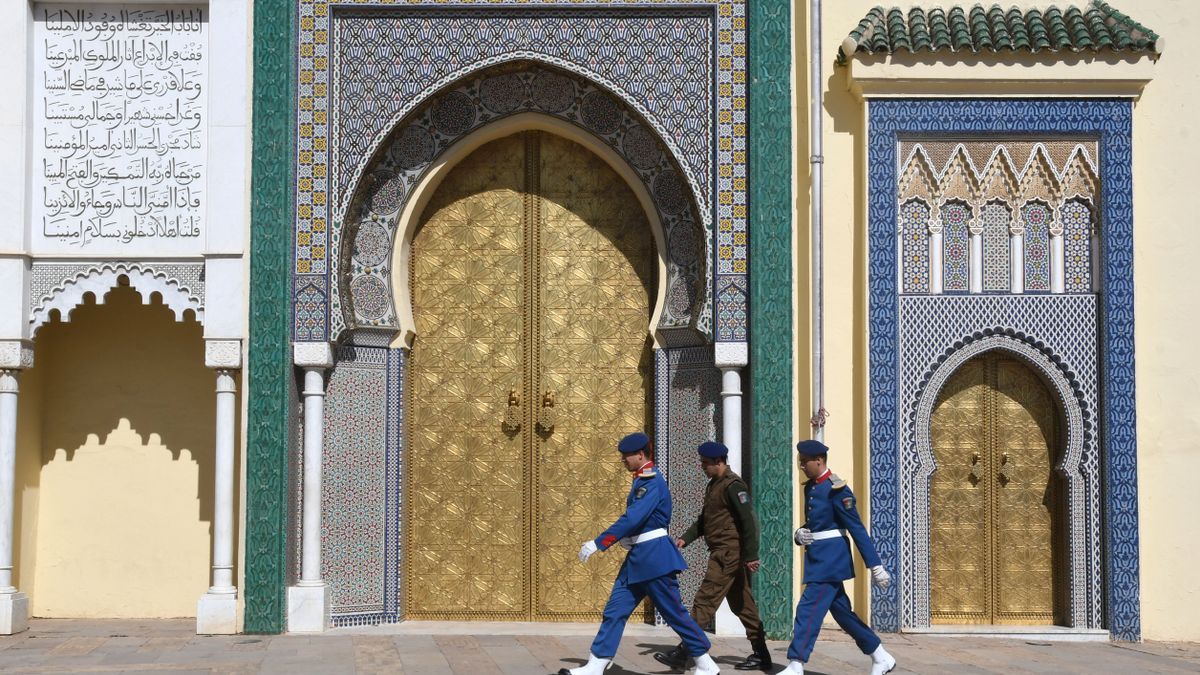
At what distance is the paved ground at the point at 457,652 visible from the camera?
295 inches

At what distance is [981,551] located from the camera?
29.6ft

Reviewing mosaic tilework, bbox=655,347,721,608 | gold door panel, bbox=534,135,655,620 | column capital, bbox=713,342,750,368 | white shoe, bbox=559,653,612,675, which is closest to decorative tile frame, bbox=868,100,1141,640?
column capital, bbox=713,342,750,368

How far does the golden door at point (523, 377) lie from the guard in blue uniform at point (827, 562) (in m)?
2.47

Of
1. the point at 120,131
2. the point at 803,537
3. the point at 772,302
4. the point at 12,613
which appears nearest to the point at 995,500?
the point at 772,302

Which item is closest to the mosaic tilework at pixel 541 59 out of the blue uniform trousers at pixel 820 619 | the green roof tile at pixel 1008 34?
the green roof tile at pixel 1008 34

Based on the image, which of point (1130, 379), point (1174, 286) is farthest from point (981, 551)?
point (1174, 286)

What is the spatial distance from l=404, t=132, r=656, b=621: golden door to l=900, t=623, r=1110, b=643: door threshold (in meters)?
2.07

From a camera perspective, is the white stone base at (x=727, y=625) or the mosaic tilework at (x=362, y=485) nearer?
the white stone base at (x=727, y=625)

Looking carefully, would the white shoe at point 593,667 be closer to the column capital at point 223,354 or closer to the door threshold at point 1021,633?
the door threshold at point 1021,633

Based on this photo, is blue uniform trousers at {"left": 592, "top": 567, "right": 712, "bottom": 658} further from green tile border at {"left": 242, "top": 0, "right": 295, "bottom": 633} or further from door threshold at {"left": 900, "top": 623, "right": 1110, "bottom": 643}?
green tile border at {"left": 242, "top": 0, "right": 295, "bottom": 633}

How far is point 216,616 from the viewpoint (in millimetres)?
8742

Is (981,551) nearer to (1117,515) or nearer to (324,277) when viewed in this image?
(1117,515)

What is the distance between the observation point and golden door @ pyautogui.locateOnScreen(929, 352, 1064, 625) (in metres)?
9.01

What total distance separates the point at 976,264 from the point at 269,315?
4.33m
